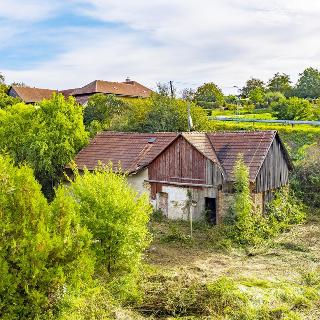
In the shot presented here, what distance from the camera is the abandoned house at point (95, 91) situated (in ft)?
200

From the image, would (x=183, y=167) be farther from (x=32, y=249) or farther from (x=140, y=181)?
(x=32, y=249)

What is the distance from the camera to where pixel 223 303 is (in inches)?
523

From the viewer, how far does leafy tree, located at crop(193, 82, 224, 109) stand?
61.6 meters

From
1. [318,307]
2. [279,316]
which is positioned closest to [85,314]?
[279,316]

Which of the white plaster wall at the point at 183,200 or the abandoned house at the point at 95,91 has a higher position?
the abandoned house at the point at 95,91

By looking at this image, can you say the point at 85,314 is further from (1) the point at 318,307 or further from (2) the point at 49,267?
(1) the point at 318,307

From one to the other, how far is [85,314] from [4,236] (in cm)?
335

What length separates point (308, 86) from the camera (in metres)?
67.2

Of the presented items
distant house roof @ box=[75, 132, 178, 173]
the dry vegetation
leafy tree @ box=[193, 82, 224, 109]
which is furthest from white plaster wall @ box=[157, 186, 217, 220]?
leafy tree @ box=[193, 82, 224, 109]

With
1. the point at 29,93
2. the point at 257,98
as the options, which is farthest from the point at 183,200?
the point at 29,93

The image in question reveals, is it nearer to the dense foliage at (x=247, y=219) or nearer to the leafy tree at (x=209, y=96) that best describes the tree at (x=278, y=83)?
the leafy tree at (x=209, y=96)

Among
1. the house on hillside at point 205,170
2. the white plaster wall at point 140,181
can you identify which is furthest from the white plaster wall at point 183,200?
the white plaster wall at point 140,181

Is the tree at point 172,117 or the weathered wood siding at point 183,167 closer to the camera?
the weathered wood siding at point 183,167

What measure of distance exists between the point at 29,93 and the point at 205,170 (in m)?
52.6
